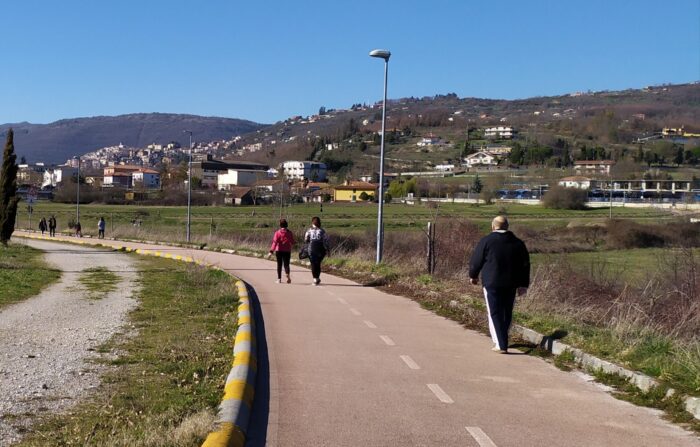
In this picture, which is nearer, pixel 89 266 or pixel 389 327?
pixel 389 327

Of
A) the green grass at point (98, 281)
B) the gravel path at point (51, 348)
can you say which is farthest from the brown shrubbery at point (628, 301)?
the green grass at point (98, 281)

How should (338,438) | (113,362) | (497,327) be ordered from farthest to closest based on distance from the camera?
(497,327), (113,362), (338,438)

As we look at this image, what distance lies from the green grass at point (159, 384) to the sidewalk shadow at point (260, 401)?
36cm

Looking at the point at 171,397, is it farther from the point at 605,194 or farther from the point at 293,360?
the point at 605,194

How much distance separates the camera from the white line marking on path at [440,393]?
7547 mm

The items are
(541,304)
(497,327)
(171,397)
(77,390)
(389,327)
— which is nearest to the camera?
(171,397)

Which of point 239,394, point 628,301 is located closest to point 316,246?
point 628,301

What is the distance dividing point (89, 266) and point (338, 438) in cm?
2674

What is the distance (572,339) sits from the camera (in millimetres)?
10289

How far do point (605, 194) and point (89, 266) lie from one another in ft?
284

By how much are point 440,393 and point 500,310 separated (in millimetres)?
2578

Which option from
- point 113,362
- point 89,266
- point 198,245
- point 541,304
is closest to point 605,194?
point 198,245

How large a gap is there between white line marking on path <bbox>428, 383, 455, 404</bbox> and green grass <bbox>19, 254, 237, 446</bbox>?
2.16 m

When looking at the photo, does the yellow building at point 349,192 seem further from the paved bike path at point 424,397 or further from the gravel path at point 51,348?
the paved bike path at point 424,397
